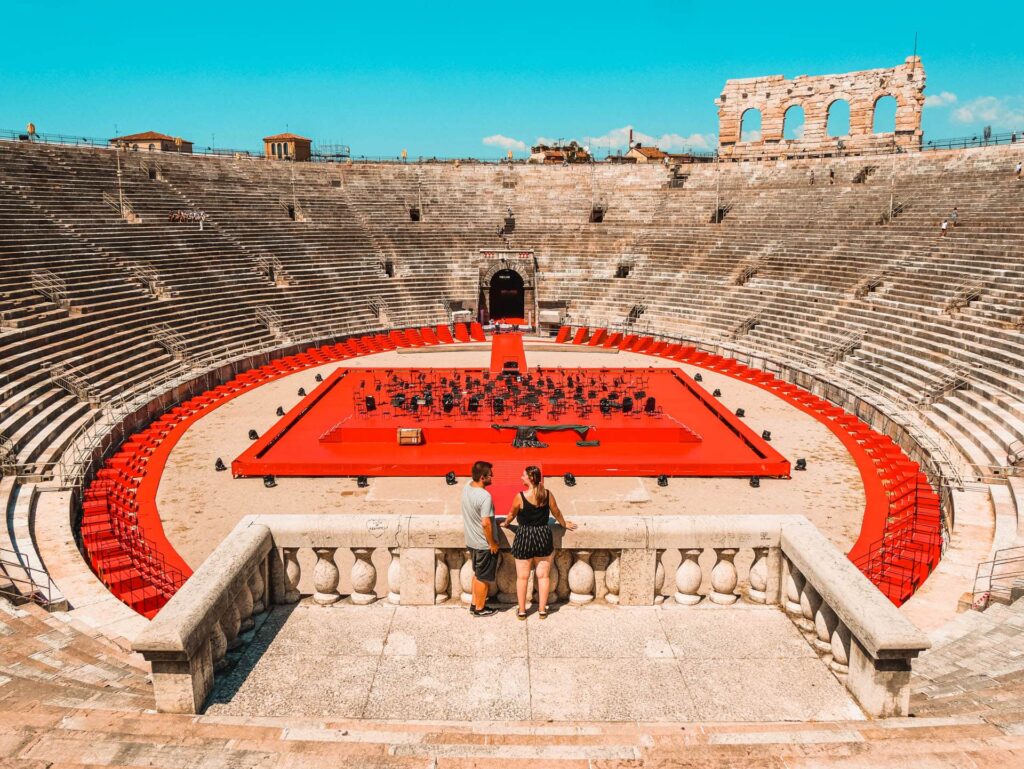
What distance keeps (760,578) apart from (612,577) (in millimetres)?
1441

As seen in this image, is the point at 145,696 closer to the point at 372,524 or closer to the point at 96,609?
the point at 372,524

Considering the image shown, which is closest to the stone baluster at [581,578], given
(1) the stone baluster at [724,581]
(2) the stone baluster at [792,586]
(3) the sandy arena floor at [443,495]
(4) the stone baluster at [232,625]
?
(1) the stone baluster at [724,581]

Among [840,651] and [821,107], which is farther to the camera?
[821,107]

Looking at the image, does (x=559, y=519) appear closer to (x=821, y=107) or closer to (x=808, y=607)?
(x=808, y=607)

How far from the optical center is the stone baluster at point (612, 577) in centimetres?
704

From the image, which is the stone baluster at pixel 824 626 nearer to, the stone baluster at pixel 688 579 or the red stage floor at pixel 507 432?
the stone baluster at pixel 688 579

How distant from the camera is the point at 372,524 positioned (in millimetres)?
6820

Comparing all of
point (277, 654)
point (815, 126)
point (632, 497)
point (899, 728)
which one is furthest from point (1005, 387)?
point (815, 126)

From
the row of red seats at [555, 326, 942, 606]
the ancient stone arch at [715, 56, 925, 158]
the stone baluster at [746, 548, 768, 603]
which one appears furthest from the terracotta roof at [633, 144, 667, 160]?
the stone baluster at [746, 548, 768, 603]

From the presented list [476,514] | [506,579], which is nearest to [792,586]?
[506,579]

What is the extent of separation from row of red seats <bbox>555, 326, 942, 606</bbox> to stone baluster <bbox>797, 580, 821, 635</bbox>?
23.2 feet

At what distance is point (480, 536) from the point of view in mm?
6707

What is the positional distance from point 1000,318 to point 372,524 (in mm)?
27764

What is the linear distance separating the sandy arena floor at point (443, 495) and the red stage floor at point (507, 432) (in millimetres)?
438
